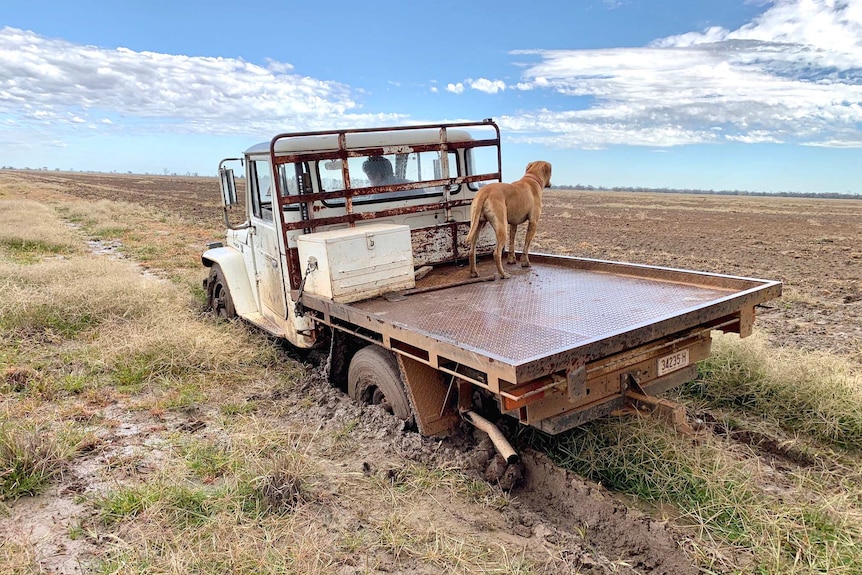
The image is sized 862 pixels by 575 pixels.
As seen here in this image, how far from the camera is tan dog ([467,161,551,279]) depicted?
536cm

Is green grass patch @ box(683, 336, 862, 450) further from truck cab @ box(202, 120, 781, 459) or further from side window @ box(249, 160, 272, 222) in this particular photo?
side window @ box(249, 160, 272, 222)

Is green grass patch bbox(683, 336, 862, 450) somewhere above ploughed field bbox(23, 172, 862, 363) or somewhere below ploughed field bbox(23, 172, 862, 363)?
above

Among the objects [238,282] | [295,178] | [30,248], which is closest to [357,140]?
[295,178]

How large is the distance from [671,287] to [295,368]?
3.75m

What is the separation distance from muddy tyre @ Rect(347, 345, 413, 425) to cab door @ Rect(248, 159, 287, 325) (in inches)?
50.5

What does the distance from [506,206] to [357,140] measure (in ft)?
5.15

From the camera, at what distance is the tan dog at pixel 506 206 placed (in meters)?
5.36

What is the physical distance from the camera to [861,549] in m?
2.96

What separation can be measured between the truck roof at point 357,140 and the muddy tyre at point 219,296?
6.59ft

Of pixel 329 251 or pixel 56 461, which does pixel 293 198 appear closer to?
pixel 329 251

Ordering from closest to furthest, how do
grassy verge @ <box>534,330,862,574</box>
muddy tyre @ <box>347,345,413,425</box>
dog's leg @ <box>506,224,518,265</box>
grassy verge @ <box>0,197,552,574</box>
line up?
grassy verge @ <box>0,197,552,574</box>
grassy verge @ <box>534,330,862,574</box>
muddy tyre @ <box>347,345,413,425</box>
dog's leg @ <box>506,224,518,265</box>

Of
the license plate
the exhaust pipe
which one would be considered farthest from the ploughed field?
the exhaust pipe

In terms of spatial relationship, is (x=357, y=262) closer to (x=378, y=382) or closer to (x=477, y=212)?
→ (x=378, y=382)

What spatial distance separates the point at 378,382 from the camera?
4.49 metres
